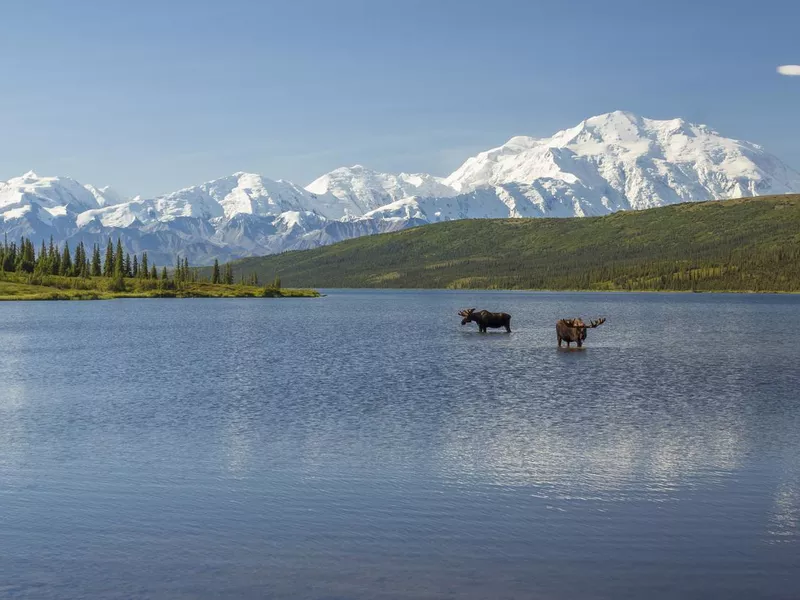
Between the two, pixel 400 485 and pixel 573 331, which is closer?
pixel 400 485

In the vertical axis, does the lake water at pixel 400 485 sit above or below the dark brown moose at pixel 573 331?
below

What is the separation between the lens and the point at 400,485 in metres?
25.6

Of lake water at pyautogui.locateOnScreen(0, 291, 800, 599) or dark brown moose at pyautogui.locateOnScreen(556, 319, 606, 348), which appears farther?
dark brown moose at pyautogui.locateOnScreen(556, 319, 606, 348)

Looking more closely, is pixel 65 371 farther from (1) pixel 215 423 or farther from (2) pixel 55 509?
(2) pixel 55 509

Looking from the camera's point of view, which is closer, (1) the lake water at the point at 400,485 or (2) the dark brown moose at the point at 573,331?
(1) the lake water at the point at 400,485

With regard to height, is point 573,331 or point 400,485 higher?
point 573,331

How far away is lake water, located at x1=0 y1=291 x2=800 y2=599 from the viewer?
57.9 ft

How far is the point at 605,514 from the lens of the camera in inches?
874

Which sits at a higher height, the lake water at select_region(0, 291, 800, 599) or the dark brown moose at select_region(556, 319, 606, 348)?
the dark brown moose at select_region(556, 319, 606, 348)

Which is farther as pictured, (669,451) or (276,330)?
(276,330)

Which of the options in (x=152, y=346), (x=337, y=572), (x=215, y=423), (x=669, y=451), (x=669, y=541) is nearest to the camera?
(x=337, y=572)

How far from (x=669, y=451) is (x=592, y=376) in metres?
27.2

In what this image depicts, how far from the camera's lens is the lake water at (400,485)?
17656 millimetres

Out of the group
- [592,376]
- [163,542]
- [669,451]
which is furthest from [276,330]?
[163,542]
